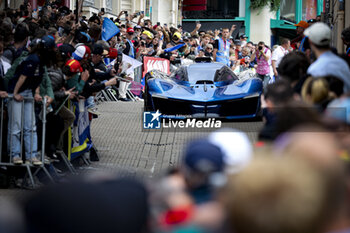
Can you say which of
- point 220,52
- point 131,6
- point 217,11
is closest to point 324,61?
point 220,52

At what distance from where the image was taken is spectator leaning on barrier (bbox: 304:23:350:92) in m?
6.08

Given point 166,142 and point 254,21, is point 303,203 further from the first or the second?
point 254,21

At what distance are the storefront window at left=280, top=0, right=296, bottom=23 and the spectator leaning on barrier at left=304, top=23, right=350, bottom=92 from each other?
60731mm

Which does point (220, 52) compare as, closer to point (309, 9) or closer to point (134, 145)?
point (134, 145)

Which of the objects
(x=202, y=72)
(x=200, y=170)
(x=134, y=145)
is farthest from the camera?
(x=202, y=72)

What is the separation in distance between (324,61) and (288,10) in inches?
2482

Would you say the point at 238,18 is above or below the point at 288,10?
below

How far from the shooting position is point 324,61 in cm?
620

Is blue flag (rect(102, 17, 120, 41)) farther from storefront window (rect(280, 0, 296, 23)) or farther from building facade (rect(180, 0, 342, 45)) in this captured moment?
storefront window (rect(280, 0, 296, 23))

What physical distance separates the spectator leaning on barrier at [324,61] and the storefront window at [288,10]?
60731 mm

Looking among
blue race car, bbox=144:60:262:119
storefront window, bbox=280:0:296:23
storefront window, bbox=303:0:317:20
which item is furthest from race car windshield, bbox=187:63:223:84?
storefront window, bbox=303:0:317:20

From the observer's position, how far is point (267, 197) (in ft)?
6.26

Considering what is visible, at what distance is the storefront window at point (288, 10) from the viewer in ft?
218

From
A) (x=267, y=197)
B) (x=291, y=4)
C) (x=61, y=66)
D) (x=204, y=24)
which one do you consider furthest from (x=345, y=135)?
A: (x=291, y=4)
